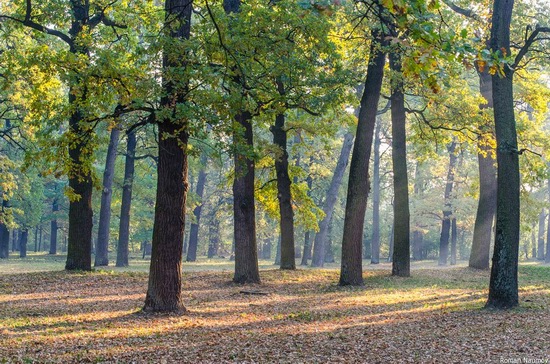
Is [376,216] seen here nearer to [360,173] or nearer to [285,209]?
[285,209]

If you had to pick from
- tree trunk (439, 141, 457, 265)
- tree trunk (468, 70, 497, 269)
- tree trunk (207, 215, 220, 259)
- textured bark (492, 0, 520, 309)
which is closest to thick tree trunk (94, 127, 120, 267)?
tree trunk (468, 70, 497, 269)

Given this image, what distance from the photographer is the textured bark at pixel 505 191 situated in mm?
11445

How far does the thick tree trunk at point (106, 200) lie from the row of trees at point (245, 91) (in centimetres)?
503

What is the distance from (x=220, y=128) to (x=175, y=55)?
1.61 meters

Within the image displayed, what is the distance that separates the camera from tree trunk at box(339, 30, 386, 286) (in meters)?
17.0

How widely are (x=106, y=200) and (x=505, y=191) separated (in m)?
19.3

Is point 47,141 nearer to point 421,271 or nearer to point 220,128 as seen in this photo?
point 220,128

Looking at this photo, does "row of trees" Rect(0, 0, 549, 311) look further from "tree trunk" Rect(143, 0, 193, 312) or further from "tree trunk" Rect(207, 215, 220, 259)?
"tree trunk" Rect(207, 215, 220, 259)

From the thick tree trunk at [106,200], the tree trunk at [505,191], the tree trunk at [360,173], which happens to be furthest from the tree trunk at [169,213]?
the thick tree trunk at [106,200]

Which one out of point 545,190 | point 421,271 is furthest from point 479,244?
point 545,190

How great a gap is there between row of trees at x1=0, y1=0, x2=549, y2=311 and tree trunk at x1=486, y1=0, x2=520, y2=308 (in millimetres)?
26

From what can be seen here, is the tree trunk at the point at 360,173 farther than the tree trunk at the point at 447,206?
No

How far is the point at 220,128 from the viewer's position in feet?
35.5

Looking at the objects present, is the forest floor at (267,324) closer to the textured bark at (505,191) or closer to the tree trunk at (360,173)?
the textured bark at (505,191)
